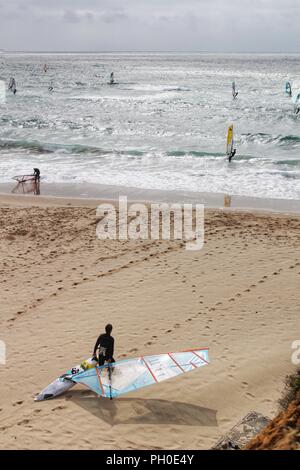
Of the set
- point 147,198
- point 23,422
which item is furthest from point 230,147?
point 23,422

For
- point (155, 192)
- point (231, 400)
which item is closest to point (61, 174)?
point (155, 192)

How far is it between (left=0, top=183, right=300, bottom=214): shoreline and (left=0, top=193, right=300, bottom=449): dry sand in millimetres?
1313

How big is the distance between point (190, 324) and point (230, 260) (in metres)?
3.18

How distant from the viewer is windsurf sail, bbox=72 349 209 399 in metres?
6.80

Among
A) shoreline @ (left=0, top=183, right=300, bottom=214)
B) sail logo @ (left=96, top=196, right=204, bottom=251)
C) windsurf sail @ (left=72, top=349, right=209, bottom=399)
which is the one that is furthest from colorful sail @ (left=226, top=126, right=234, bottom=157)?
windsurf sail @ (left=72, top=349, right=209, bottom=399)

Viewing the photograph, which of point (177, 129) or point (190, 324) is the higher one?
point (177, 129)

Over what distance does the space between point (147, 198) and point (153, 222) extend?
2690mm

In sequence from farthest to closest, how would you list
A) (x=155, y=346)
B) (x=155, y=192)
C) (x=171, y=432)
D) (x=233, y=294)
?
(x=155, y=192), (x=233, y=294), (x=155, y=346), (x=171, y=432)

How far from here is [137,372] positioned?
7.04m

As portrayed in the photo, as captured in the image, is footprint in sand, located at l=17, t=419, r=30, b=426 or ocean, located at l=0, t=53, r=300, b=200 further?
ocean, located at l=0, t=53, r=300, b=200

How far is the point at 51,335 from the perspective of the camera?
8.48 m

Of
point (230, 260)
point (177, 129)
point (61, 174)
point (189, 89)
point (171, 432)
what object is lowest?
point (171, 432)

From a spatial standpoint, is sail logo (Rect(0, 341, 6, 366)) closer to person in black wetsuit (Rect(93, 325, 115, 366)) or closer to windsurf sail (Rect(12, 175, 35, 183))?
person in black wetsuit (Rect(93, 325, 115, 366))

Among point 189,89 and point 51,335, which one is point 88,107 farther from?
point 51,335
